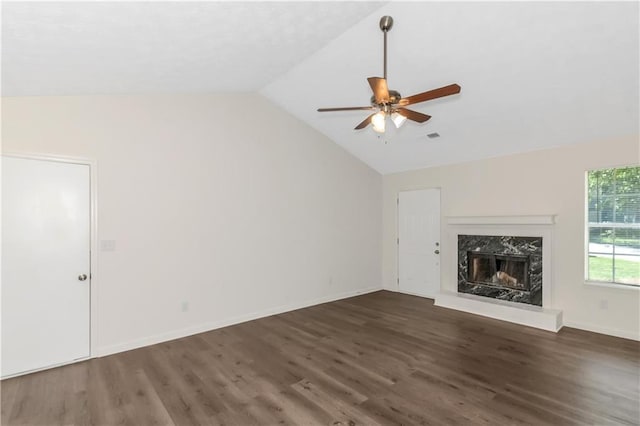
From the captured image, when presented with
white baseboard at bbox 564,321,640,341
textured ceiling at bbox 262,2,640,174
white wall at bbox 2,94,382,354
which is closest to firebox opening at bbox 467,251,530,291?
white baseboard at bbox 564,321,640,341

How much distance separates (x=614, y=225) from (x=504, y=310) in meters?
1.79

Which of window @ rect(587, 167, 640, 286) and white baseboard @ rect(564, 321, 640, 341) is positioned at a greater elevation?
window @ rect(587, 167, 640, 286)

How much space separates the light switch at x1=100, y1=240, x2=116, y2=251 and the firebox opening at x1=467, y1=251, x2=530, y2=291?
531 cm

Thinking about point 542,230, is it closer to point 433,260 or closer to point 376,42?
point 433,260

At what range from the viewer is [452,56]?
336 centimetres

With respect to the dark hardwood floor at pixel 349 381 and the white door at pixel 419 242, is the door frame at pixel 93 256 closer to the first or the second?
the dark hardwood floor at pixel 349 381

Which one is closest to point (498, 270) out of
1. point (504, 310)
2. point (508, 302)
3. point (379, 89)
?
point (508, 302)

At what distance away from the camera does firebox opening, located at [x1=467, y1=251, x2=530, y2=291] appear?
16.1ft

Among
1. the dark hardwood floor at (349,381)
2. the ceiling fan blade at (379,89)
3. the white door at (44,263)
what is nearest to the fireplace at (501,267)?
the dark hardwood floor at (349,381)

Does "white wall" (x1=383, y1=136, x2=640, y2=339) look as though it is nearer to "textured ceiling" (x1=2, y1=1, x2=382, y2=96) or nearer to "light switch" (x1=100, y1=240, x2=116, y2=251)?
"textured ceiling" (x1=2, y1=1, x2=382, y2=96)

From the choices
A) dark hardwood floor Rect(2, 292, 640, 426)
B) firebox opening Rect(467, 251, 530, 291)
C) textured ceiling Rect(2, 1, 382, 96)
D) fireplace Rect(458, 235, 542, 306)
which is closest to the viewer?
textured ceiling Rect(2, 1, 382, 96)

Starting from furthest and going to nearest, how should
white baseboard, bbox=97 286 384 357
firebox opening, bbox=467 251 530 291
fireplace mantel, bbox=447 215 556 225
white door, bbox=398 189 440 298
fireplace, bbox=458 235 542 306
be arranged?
white door, bbox=398 189 440 298, firebox opening, bbox=467 251 530 291, fireplace, bbox=458 235 542 306, fireplace mantel, bbox=447 215 556 225, white baseboard, bbox=97 286 384 357

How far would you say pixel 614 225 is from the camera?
4125 millimetres

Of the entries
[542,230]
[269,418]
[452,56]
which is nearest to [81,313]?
[269,418]
